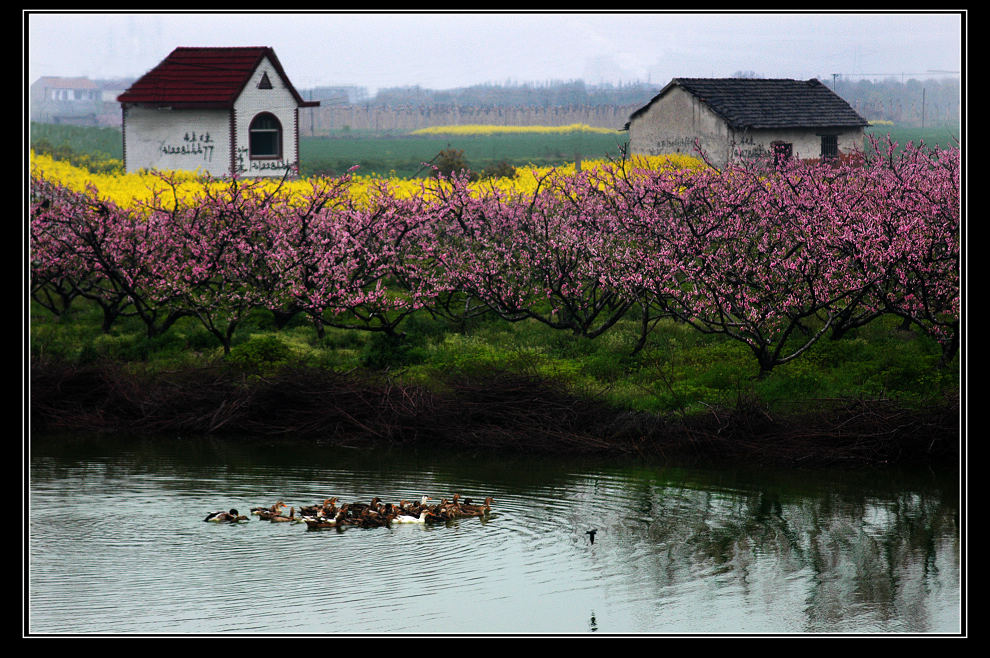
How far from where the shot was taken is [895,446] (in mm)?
19188

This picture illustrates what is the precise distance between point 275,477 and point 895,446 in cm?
968

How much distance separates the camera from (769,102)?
1946 inches

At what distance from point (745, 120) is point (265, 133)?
18931 millimetres

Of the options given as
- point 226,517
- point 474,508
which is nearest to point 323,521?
point 226,517

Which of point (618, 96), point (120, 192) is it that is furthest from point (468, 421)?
point (618, 96)

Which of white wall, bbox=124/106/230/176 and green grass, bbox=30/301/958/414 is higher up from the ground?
white wall, bbox=124/106/230/176

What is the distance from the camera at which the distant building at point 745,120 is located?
47656 millimetres

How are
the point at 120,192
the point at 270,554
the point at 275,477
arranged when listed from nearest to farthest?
1. the point at 270,554
2. the point at 275,477
3. the point at 120,192

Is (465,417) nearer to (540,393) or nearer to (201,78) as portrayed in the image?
(540,393)

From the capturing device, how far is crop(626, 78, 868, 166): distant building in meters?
47.7

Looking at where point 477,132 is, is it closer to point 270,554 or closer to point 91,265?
point 91,265

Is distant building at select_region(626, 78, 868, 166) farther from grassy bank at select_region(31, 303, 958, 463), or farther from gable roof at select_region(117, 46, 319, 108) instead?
grassy bank at select_region(31, 303, 958, 463)

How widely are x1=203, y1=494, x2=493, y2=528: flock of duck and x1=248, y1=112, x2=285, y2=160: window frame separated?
3243cm

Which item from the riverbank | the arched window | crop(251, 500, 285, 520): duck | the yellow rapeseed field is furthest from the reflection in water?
the arched window
